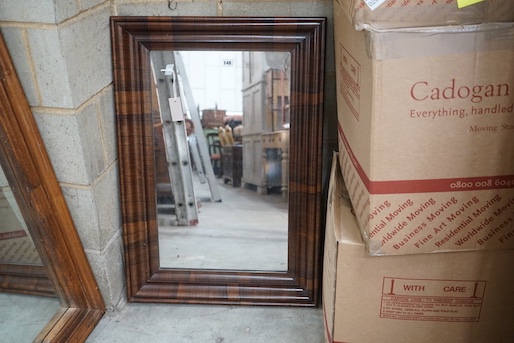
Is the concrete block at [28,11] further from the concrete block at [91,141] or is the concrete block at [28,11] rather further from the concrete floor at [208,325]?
the concrete floor at [208,325]

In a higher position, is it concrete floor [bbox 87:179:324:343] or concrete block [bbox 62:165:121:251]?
concrete block [bbox 62:165:121:251]

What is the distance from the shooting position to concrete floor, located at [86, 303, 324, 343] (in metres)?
1.29

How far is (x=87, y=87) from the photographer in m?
1.15

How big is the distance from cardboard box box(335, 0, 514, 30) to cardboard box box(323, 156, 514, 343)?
0.48 meters

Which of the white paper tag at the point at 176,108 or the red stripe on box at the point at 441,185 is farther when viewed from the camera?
the white paper tag at the point at 176,108

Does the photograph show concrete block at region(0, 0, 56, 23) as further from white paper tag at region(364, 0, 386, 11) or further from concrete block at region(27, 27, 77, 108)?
white paper tag at region(364, 0, 386, 11)

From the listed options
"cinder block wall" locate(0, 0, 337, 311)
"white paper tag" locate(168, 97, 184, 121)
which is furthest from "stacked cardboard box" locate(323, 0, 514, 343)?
"white paper tag" locate(168, 97, 184, 121)

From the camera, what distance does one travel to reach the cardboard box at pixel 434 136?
791 millimetres

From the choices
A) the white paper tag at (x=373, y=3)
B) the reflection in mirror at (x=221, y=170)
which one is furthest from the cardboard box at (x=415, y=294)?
the white paper tag at (x=373, y=3)

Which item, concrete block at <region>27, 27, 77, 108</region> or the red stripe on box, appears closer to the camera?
the red stripe on box

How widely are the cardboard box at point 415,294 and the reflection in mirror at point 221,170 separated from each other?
0.40 metres

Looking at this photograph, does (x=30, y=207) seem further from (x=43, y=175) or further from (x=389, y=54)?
(x=389, y=54)

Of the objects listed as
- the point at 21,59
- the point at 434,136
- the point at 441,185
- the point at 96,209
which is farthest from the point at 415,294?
the point at 21,59

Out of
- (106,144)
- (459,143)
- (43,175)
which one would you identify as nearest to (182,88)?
(106,144)
